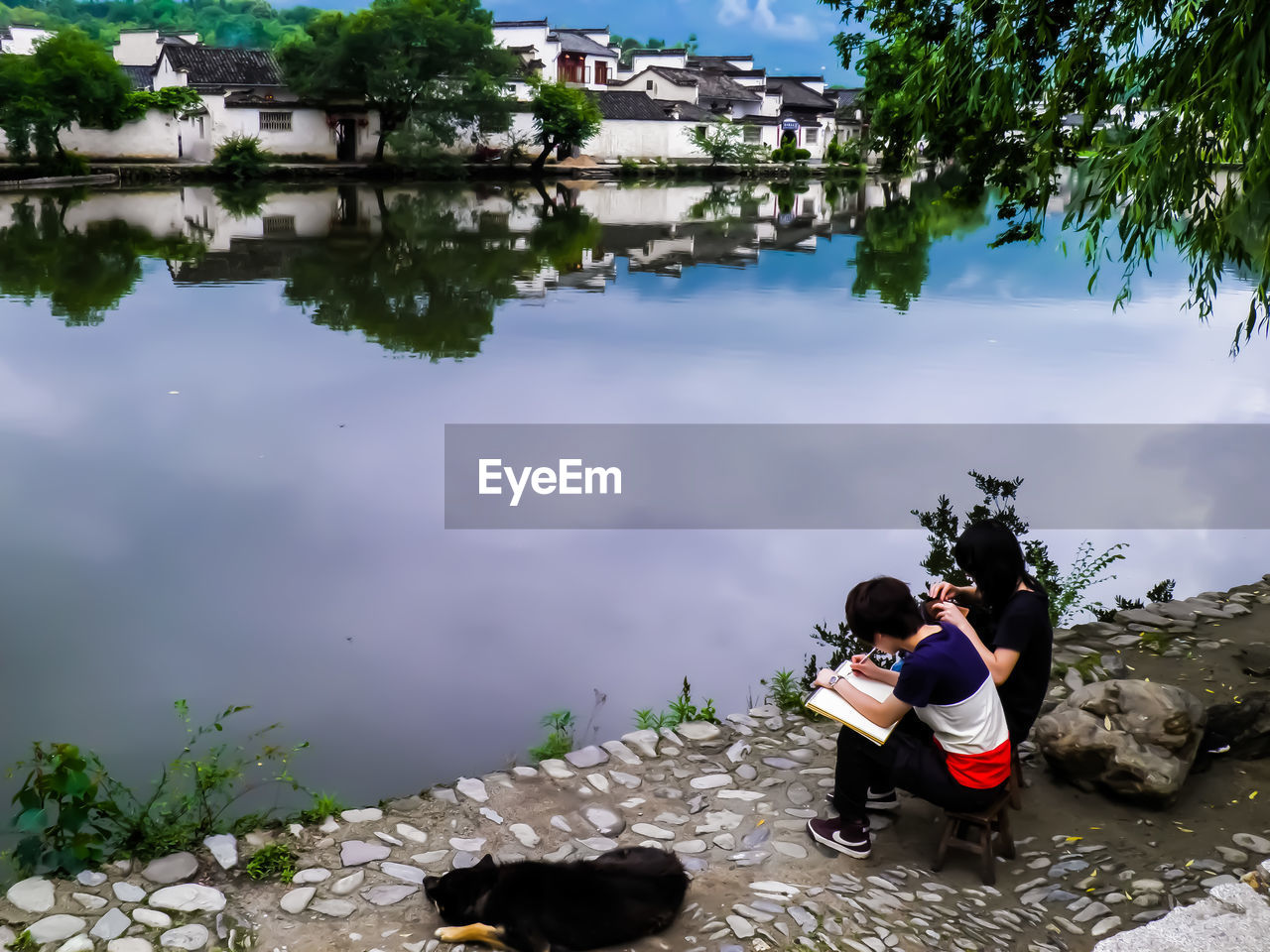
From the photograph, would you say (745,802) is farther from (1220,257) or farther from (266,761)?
(1220,257)

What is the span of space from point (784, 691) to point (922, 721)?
1.72m

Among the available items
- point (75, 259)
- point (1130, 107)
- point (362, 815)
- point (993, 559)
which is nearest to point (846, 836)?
point (993, 559)

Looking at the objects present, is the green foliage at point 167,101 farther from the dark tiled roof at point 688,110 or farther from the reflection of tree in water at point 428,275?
the dark tiled roof at point 688,110

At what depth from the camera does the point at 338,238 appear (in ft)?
76.6

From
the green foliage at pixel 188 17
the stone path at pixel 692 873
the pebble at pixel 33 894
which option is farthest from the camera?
the green foliage at pixel 188 17

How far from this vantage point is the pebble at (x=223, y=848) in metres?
4.19

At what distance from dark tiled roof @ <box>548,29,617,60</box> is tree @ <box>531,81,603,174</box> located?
15.3 metres

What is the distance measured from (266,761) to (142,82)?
44.8 metres

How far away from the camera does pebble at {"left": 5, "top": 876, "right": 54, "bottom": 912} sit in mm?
3857

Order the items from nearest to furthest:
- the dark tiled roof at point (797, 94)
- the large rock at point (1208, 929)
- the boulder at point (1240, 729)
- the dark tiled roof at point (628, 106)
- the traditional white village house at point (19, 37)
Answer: the large rock at point (1208, 929) → the boulder at point (1240, 729) → the dark tiled roof at point (628, 106) → the traditional white village house at point (19, 37) → the dark tiled roof at point (797, 94)

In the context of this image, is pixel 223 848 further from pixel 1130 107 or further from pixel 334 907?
pixel 1130 107

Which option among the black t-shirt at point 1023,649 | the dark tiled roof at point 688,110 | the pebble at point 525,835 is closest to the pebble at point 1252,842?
the black t-shirt at point 1023,649

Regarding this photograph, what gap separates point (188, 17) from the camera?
88.6 meters

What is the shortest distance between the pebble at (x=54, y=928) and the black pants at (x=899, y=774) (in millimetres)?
2685
